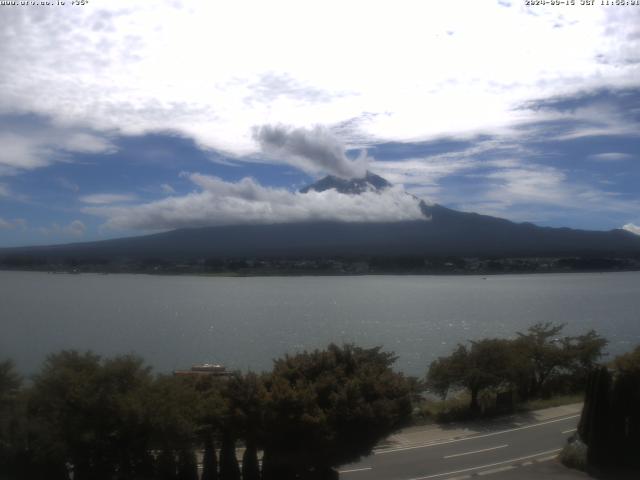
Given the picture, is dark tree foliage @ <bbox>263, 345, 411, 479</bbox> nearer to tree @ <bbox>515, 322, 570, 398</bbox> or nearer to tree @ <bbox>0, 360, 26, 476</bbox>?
tree @ <bbox>0, 360, 26, 476</bbox>

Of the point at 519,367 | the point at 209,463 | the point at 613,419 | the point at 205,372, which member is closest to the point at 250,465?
the point at 209,463

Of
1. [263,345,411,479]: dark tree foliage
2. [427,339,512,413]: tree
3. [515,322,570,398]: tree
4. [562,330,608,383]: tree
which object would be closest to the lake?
[515,322,570,398]: tree

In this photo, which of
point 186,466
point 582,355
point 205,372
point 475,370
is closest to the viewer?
point 186,466

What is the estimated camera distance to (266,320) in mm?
54844

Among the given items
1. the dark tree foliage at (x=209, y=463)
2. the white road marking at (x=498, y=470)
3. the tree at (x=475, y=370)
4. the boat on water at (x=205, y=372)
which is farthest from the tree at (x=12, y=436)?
the tree at (x=475, y=370)

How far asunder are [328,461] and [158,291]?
86.1 metres

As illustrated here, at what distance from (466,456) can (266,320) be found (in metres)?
40.0

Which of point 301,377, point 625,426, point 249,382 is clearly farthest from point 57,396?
point 625,426

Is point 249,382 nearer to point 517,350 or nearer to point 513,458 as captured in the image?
point 513,458

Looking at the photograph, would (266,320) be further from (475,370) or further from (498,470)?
(498,470)

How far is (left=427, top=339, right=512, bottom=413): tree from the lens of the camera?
21.6 m

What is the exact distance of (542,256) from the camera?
14075 centimetres

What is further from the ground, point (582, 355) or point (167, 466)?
point (167, 466)

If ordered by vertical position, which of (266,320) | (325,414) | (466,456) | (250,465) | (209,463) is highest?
(325,414)
